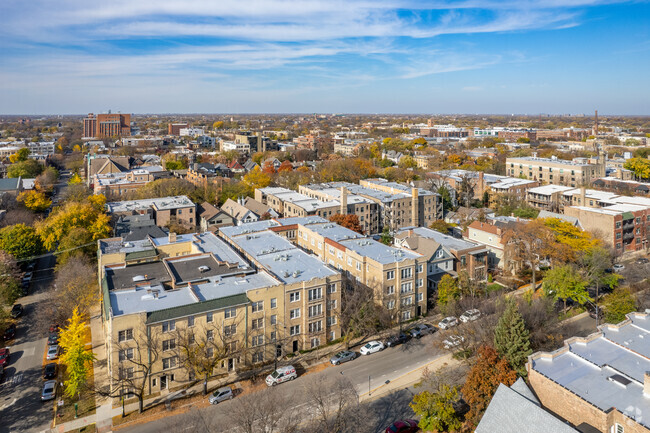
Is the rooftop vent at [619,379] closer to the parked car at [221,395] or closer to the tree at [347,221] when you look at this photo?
the parked car at [221,395]

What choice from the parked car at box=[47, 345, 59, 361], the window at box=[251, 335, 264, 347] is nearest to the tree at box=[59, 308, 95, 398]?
the parked car at box=[47, 345, 59, 361]

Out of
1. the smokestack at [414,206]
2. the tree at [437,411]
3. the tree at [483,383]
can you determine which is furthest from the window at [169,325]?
the smokestack at [414,206]

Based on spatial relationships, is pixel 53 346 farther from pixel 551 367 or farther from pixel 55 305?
pixel 551 367

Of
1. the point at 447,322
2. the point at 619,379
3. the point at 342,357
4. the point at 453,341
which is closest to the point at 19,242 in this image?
the point at 342,357

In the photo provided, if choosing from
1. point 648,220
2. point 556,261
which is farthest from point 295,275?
point 648,220

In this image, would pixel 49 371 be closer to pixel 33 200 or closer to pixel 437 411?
pixel 437 411

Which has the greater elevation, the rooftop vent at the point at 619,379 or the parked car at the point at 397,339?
the rooftop vent at the point at 619,379
